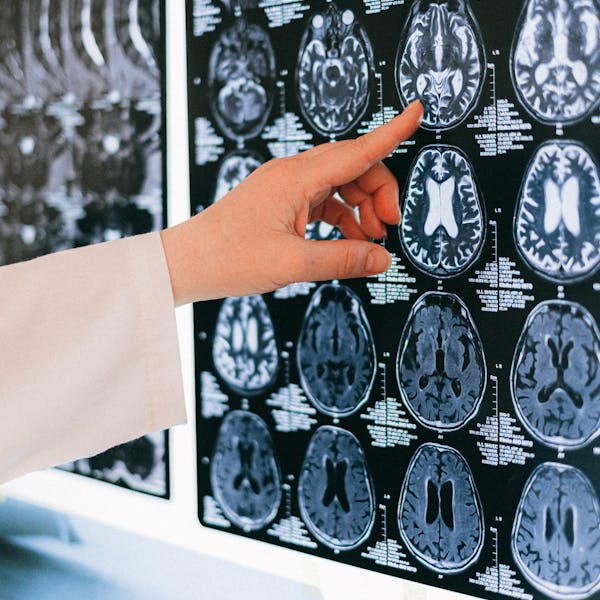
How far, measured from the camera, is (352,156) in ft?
2.73

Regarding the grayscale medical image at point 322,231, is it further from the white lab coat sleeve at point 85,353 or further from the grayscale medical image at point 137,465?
the grayscale medical image at point 137,465

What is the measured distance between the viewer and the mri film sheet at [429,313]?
87 cm

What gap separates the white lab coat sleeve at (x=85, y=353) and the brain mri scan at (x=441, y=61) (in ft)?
1.23

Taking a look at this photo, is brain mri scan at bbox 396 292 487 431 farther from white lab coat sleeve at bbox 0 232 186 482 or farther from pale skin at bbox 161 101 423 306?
white lab coat sleeve at bbox 0 232 186 482

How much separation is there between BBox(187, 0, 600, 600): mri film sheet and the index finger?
78 millimetres

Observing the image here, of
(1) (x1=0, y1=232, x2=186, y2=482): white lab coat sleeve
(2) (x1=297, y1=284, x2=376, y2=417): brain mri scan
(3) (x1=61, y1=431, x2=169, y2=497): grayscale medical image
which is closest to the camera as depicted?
(1) (x1=0, y1=232, x2=186, y2=482): white lab coat sleeve

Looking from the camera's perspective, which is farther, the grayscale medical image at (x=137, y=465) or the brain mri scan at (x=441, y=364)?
the grayscale medical image at (x=137, y=465)

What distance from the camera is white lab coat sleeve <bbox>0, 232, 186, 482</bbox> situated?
81 cm

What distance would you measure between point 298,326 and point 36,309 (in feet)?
1.32

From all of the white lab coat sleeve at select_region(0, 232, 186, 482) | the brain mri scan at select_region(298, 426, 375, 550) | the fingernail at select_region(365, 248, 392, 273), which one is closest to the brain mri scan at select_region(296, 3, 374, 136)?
the fingernail at select_region(365, 248, 392, 273)

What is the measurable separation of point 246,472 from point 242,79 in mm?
588

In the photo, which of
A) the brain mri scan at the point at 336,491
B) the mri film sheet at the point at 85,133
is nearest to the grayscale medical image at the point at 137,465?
the mri film sheet at the point at 85,133

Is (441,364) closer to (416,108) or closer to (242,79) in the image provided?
(416,108)

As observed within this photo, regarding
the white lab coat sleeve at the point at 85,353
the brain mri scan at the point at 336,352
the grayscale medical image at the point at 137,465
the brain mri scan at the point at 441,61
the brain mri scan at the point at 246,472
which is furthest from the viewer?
the grayscale medical image at the point at 137,465
